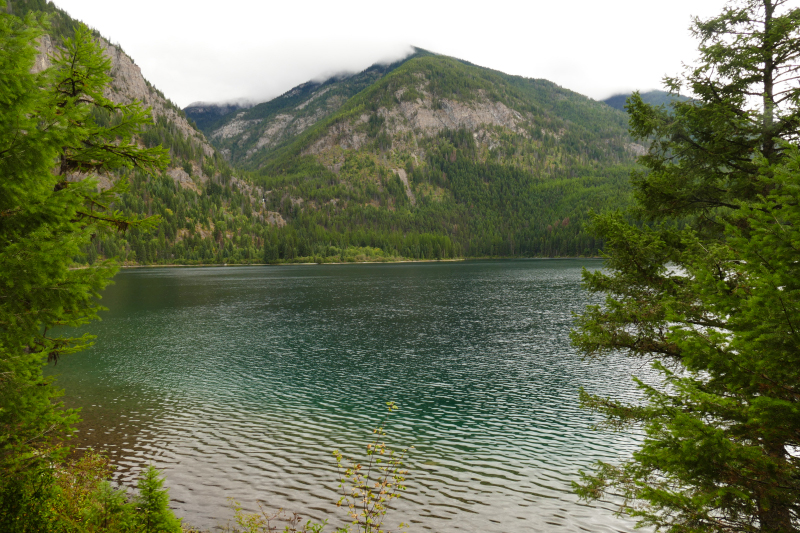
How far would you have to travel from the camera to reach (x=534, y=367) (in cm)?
A: 3925

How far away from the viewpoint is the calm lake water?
17.3 m

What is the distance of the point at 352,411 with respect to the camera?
1120 inches

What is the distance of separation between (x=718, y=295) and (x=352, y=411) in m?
24.5

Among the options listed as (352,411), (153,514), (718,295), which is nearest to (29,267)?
(153,514)

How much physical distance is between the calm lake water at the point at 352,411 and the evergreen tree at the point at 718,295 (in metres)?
4.87

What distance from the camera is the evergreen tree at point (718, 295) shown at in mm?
6363

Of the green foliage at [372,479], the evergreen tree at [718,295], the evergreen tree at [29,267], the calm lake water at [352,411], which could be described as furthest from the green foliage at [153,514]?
the evergreen tree at [718,295]

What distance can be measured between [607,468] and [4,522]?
1452 cm

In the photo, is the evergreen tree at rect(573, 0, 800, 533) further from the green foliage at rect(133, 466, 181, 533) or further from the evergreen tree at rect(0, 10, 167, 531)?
the evergreen tree at rect(0, 10, 167, 531)

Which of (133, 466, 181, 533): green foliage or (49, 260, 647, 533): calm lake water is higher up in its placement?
(133, 466, 181, 533): green foliage

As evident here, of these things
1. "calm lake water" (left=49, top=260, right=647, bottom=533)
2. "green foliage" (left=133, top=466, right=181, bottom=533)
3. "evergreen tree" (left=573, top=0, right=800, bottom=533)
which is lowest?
"calm lake water" (left=49, top=260, right=647, bottom=533)

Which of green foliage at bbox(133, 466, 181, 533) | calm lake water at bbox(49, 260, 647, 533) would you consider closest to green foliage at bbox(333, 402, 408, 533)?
calm lake water at bbox(49, 260, 647, 533)

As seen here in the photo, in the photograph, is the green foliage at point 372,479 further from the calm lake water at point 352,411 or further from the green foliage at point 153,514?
the green foliage at point 153,514

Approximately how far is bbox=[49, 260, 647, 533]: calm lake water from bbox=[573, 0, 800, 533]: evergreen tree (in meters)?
4.87
